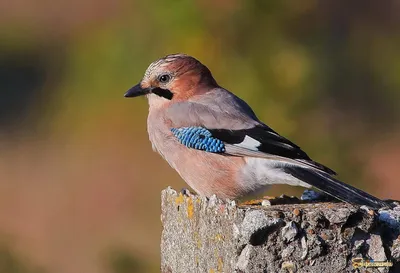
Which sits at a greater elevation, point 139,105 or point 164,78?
point 139,105

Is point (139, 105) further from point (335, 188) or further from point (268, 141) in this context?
point (335, 188)

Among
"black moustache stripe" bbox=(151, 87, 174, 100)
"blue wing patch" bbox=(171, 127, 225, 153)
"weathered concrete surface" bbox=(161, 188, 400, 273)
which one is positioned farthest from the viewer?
"black moustache stripe" bbox=(151, 87, 174, 100)

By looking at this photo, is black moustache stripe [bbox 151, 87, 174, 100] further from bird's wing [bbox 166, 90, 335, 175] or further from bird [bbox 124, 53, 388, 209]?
bird's wing [bbox 166, 90, 335, 175]

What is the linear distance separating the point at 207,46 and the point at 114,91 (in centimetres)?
425

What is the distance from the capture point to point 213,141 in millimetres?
4930

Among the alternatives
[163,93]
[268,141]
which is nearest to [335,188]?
[268,141]

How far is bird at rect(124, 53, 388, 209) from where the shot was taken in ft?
14.9

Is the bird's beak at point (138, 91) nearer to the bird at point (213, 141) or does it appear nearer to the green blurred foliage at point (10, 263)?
the bird at point (213, 141)

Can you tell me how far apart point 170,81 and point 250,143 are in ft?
3.44

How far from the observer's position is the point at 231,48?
25.7 feet

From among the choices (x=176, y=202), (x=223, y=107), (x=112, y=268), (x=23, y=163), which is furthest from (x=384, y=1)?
(x=176, y=202)

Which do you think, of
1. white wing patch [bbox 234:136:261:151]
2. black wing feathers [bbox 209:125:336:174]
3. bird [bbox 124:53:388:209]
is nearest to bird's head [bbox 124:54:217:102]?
bird [bbox 124:53:388:209]

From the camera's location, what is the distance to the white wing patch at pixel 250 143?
15.5ft

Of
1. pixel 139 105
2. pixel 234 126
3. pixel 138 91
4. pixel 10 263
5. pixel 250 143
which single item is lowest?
pixel 10 263
